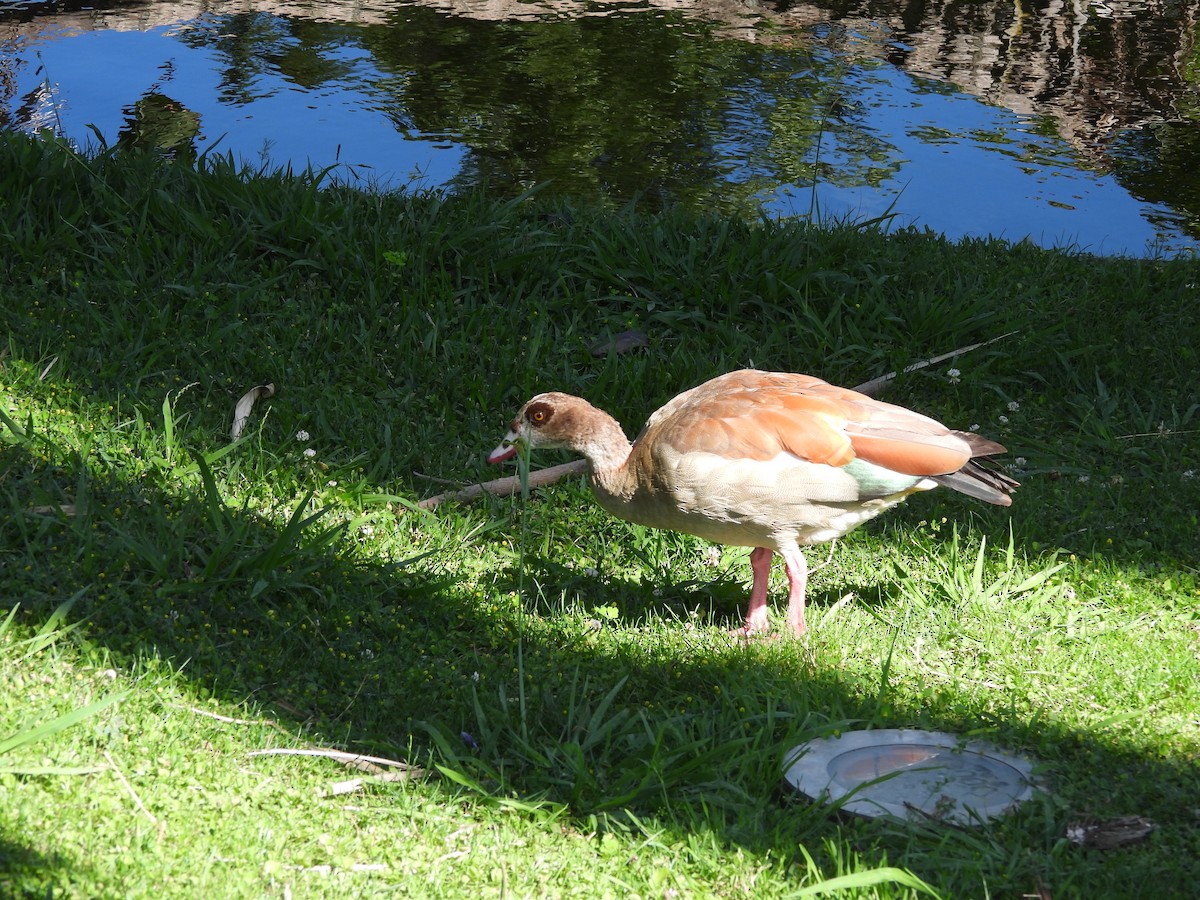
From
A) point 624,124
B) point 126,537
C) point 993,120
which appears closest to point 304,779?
point 126,537

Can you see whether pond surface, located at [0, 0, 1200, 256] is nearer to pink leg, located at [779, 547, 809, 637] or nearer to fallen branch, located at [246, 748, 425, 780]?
pink leg, located at [779, 547, 809, 637]

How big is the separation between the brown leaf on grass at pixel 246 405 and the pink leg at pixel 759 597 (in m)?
2.39

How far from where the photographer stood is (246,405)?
5672 millimetres

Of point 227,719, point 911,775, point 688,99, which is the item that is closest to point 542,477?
point 227,719

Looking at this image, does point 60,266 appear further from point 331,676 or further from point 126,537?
point 331,676

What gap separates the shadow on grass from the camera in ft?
11.3

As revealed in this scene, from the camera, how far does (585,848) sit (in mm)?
3449

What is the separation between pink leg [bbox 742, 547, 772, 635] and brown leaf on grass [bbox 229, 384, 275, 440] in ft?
7.86

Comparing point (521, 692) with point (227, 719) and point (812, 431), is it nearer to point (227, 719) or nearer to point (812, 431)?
point (227, 719)

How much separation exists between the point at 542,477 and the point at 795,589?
1538 mm

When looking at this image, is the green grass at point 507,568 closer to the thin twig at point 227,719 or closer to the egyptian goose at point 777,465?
the thin twig at point 227,719

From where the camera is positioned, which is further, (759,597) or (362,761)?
(759,597)

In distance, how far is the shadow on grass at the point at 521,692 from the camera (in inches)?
136

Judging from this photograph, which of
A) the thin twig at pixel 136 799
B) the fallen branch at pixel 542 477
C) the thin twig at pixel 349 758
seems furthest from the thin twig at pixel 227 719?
the fallen branch at pixel 542 477
